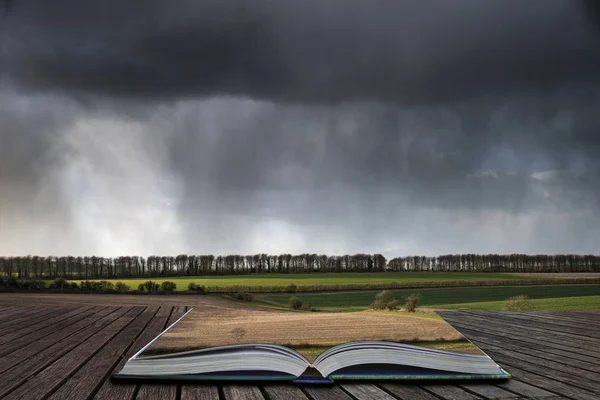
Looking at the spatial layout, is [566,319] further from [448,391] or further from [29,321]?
[29,321]

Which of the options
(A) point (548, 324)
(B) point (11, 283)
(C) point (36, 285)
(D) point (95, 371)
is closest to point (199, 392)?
(D) point (95, 371)

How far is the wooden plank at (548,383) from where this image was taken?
269 centimetres

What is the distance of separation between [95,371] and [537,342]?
13.3 feet

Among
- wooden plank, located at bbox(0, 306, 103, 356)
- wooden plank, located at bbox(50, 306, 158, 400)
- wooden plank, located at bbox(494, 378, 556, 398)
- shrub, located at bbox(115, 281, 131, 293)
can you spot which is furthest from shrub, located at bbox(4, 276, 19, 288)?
wooden plank, located at bbox(494, 378, 556, 398)

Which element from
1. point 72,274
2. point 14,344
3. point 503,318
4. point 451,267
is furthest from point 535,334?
point 72,274

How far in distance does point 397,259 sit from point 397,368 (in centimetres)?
3136

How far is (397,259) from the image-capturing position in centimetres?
3344

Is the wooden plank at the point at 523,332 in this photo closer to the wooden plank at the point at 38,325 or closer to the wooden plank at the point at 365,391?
the wooden plank at the point at 365,391

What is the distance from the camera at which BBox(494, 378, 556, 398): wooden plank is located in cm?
265

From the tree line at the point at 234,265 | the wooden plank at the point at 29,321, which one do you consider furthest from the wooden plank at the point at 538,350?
the tree line at the point at 234,265

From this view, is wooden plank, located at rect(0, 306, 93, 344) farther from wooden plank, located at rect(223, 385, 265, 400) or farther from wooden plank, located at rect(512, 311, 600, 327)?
wooden plank, located at rect(512, 311, 600, 327)

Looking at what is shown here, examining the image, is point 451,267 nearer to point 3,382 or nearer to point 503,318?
point 503,318

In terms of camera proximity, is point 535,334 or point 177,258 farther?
point 177,258

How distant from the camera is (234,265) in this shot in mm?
44406
